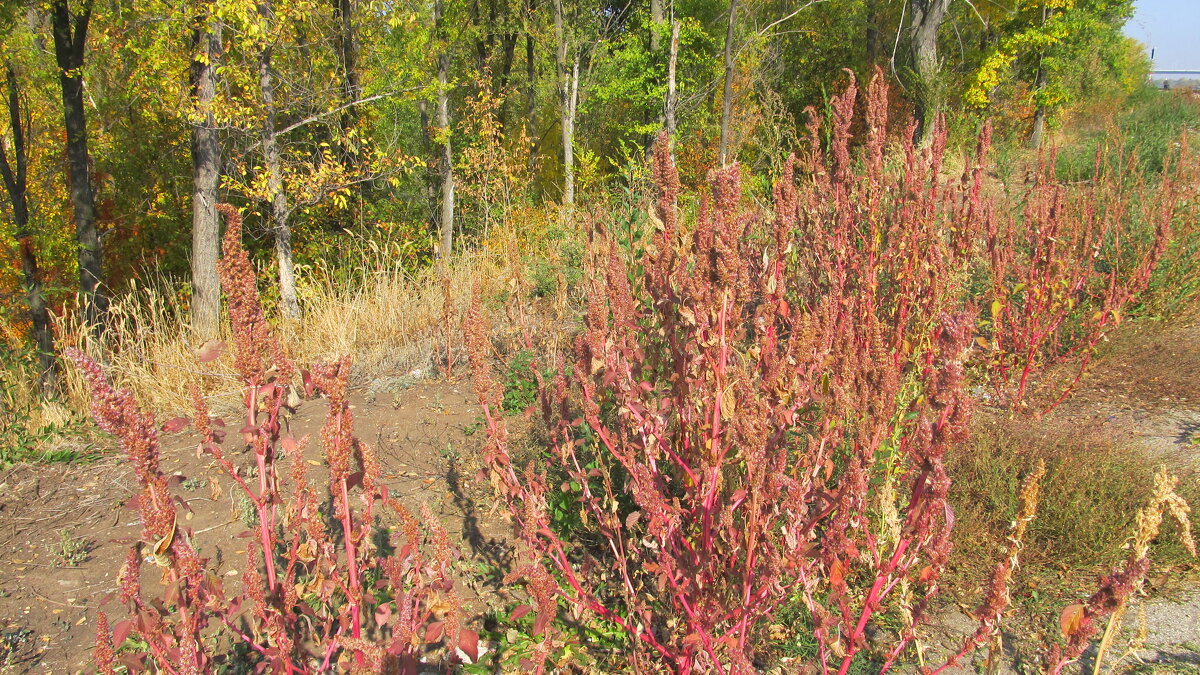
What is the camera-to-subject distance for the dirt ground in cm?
255

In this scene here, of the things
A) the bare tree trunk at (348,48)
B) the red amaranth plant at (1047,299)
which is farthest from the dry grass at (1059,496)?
the bare tree trunk at (348,48)

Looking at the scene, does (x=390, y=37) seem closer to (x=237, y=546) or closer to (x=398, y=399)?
(x=398, y=399)

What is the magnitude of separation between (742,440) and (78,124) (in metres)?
10.8

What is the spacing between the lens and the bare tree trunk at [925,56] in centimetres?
1014

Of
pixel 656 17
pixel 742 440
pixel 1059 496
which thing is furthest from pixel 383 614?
pixel 656 17

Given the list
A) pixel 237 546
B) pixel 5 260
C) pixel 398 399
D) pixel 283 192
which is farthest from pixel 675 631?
pixel 5 260

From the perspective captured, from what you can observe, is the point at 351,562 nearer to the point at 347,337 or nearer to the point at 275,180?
the point at 347,337

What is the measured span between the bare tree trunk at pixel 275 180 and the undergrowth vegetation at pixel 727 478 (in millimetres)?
5998

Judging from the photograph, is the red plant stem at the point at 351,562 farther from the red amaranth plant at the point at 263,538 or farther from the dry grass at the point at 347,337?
the dry grass at the point at 347,337

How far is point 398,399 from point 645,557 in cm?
264

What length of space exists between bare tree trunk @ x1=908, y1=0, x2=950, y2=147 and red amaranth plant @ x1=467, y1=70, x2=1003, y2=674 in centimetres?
835

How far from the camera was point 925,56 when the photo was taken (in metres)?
11.6

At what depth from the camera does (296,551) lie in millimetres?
1645

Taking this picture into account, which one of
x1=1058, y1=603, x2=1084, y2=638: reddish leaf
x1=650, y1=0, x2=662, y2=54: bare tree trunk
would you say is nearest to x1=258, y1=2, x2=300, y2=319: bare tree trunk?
x1=650, y1=0, x2=662, y2=54: bare tree trunk
